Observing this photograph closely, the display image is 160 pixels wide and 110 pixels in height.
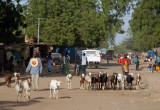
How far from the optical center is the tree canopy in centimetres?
5475

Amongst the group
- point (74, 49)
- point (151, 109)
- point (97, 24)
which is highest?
point (97, 24)

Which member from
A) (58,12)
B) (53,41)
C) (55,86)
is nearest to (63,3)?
(58,12)

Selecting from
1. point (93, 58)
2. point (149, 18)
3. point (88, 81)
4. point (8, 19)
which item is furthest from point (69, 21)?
point (88, 81)

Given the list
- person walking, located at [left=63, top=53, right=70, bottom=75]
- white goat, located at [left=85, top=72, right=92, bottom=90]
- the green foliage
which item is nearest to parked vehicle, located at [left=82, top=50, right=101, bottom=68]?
person walking, located at [left=63, top=53, right=70, bottom=75]

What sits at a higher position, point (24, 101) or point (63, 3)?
point (63, 3)

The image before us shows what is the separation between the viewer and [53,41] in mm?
54500

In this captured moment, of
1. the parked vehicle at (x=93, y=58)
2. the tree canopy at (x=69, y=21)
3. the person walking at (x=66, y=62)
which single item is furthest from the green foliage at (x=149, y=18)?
the person walking at (x=66, y=62)

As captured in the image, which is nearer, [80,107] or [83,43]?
[80,107]

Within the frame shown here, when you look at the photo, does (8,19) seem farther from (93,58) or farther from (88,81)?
(88,81)

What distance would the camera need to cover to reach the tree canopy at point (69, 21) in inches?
2156

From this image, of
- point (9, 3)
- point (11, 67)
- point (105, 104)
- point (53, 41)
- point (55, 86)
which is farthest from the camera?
point (53, 41)

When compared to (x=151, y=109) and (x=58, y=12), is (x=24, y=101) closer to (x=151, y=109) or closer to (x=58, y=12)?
(x=151, y=109)

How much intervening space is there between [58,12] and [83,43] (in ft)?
29.8

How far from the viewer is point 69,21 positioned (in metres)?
56.0
